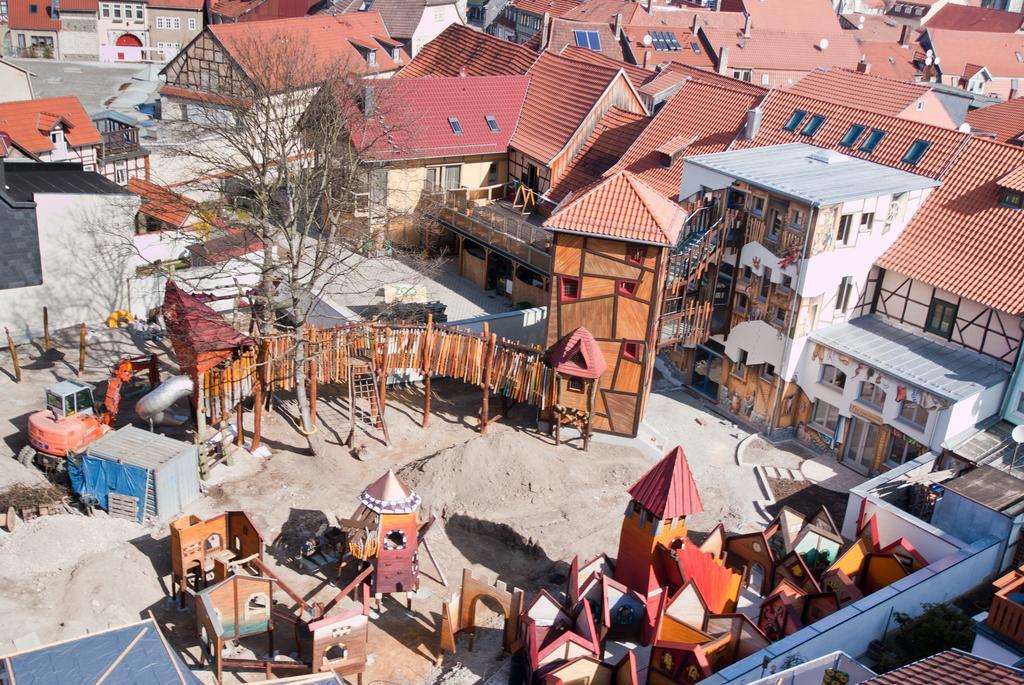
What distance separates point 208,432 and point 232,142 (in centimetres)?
968

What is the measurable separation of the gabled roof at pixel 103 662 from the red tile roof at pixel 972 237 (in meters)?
25.6

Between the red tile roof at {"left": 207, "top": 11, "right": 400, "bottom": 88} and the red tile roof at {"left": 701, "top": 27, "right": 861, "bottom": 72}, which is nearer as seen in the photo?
the red tile roof at {"left": 207, "top": 11, "right": 400, "bottom": 88}

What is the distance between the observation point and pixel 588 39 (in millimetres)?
65562

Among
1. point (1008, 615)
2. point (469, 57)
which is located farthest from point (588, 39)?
point (1008, 615)

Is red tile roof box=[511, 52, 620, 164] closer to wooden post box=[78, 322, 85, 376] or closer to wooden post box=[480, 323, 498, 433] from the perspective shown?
wooden post box=[480, 323, 498, 433]

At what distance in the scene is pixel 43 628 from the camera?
23.8m

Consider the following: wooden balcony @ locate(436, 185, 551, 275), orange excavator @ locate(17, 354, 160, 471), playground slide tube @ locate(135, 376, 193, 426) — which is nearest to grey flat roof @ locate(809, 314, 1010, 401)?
wooden balcony @ locate(436, 185, 551, 275)

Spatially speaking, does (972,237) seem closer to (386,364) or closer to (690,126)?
(690,126)

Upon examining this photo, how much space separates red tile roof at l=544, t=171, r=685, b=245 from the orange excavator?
14.4 m

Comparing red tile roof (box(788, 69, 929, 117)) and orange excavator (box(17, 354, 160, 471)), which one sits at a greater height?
red tile roof (box(788, 69, 929, 117))

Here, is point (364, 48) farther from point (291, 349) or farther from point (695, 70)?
point (291, 349)

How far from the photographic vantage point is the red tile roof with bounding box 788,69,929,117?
4631 centimetres

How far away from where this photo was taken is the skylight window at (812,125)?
3994 centimetres

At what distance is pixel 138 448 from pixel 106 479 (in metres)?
1.17
